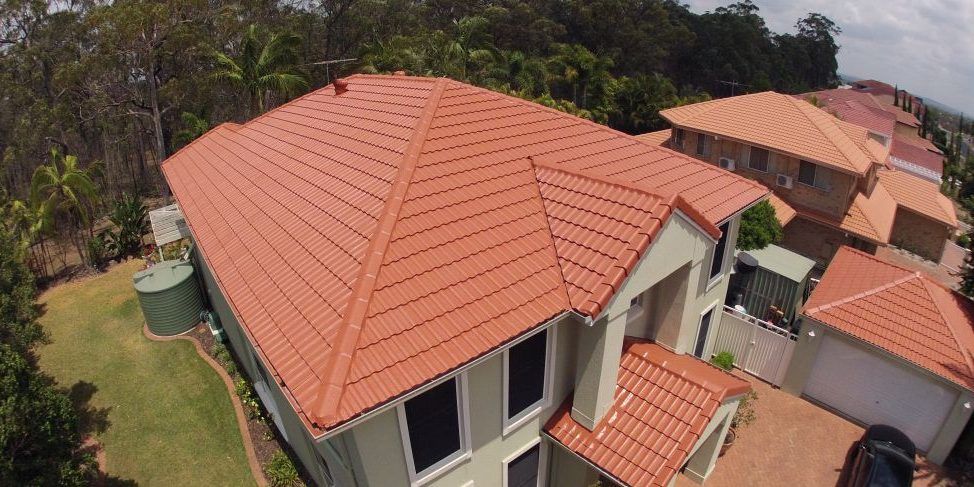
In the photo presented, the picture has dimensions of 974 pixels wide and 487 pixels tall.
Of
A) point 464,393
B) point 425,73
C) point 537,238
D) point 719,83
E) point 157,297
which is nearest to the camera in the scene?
point 464,393

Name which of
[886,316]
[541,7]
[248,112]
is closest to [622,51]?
[541,7]

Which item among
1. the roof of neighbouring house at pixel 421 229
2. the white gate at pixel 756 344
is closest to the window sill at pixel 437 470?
the roof of neighbouring house at pixel 421 229

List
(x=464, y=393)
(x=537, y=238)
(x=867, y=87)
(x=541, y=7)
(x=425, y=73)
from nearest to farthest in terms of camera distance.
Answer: (x=464, y=393), (x=537, y=238), (x=425, y=73), (x=541, y=7), (x=867, y=87)

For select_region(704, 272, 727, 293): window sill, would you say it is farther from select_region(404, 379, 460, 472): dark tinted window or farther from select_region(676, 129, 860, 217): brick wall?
select_region(676, 129, 860, 217): brick wall

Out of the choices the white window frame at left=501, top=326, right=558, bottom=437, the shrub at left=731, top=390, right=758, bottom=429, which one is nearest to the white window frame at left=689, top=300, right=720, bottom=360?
the shrub at left=731, top=390, right=758, bottom=429

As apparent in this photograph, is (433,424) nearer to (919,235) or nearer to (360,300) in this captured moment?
(360,300)

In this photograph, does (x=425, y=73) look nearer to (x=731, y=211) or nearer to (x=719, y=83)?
(x=731, y=211)
